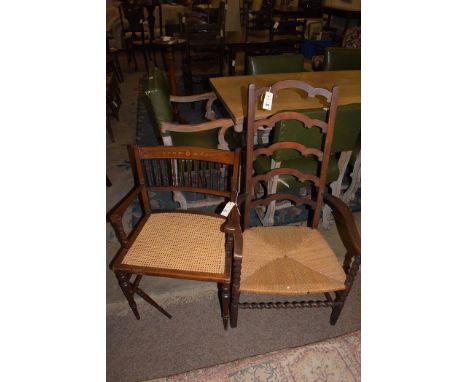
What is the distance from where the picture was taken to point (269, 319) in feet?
5.40

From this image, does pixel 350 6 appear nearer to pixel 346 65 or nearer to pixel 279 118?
pixel 346 65

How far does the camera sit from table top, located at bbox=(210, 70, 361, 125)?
79.0 inches

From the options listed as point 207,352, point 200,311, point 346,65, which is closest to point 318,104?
point 346,65

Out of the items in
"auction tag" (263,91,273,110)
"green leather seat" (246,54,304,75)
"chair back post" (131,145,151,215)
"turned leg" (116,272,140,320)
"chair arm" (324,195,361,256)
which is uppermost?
"green leather seat" (246,54,304,75)

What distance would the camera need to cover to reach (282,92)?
2268 mm

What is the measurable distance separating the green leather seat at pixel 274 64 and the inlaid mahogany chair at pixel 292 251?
5.02 ft

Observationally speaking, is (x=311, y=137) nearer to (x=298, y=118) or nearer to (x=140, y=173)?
(x=298, y=118)

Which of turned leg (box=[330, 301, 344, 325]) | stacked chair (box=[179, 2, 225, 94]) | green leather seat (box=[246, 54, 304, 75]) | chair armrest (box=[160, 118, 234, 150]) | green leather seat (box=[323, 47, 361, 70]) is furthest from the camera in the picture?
stacked chair (box=[179, 2, 225, 94])

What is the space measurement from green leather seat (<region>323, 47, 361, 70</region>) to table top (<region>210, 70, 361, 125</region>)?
0.29m

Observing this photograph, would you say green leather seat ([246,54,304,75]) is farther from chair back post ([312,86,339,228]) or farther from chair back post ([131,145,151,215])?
chair back post ([131,145,151,215])

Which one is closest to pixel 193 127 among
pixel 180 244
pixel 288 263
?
pixel 180 244

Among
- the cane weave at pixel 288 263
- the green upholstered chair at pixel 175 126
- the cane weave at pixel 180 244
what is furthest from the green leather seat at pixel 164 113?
the cane weave at pixel 288 263

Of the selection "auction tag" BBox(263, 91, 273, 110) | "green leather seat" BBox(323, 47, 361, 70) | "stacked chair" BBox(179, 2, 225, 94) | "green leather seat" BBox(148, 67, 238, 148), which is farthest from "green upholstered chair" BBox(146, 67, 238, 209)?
"stacked chair" BBox(179, 2, 225, 94)

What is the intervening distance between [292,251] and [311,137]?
672 mm
